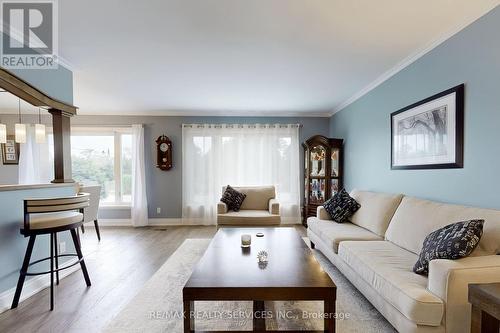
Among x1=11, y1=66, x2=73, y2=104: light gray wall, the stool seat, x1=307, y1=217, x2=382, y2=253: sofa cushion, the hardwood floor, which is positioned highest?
x1=11, y1=66, x2=73, y2=104: light gray wall

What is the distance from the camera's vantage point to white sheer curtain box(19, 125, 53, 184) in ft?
16.0

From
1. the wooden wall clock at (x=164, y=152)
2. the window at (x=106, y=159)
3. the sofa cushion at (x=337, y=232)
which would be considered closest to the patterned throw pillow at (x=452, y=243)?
the sofa cushion at (x=337, y=232)

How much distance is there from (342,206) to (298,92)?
6.12 feet

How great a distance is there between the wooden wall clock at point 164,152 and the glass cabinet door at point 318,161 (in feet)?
9.54

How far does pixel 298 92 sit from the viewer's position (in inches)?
152

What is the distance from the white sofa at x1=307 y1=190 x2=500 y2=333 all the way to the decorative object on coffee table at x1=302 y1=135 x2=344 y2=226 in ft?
5.13

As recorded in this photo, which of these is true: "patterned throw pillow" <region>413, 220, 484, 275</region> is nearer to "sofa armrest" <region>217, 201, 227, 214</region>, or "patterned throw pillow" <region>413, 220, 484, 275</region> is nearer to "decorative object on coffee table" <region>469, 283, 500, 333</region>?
Result: "decorative object on coffee table" <region>469, 283, 500, 333</region>

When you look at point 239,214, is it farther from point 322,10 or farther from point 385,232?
point 322,10

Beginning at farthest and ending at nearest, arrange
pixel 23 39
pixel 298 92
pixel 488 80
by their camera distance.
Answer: pixel 298 92, pixel 23 39, pixel 488 80

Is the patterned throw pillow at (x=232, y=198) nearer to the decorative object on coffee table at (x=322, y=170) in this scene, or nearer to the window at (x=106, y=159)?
the decorative object on coffee table at (x=322, y=170)

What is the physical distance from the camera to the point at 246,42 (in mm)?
2330

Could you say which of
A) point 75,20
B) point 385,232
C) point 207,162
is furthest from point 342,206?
point 75,20

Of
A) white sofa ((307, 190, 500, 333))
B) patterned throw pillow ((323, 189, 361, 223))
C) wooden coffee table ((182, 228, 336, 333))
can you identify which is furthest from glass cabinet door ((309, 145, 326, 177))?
wooden coffee table ((182, 228, 336, 333))

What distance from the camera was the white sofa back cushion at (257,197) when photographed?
175 inches
